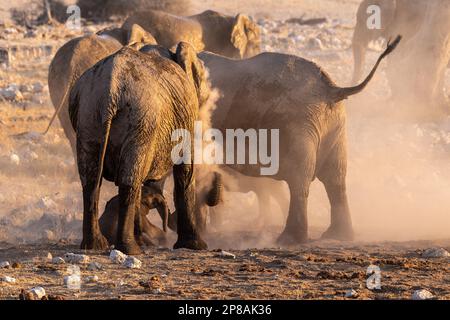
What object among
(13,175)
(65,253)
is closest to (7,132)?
(13,175)

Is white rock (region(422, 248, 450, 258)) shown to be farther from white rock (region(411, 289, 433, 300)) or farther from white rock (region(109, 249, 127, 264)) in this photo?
white rock (region(109, 249, 127, 264))

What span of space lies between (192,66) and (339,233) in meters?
2.39

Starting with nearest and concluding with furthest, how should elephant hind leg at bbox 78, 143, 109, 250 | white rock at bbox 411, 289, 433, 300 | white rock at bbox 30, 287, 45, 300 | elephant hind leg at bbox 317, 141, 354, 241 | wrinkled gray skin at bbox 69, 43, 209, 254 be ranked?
white rock at bbox 30, 287, 45, 300 < white rock at bbox 411, 289, 433, 300 < wrinkled gray skin at bbox 69, 43, 209, 254 < elephant hind leg at bbox 78, 143, 109, 250 < elephant hind leg at bbox 317, 141, 354, 241

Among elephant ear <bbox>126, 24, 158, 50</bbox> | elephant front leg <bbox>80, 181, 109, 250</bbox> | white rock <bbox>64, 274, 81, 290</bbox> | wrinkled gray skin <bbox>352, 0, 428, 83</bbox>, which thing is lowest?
white rock <bbox>64, 274, 81, 290</bbox>

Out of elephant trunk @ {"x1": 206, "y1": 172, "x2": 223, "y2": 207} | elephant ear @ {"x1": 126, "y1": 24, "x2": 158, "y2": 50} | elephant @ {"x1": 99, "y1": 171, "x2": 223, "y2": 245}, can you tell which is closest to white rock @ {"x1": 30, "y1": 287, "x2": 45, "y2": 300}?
elephant @ {"x1": 99, "y1": 171, "x2": 223, "y2": 245}

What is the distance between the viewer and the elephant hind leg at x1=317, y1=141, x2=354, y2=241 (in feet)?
34.5

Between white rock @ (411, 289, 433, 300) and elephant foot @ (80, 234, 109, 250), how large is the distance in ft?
8.29

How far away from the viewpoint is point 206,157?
9.88 metres

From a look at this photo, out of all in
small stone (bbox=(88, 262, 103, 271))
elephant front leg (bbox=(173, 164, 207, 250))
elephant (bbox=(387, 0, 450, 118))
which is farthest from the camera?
elephant (bbox=(387, 0, 450, 118))

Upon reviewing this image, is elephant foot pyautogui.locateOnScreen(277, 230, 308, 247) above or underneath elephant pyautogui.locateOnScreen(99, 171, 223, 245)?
underneath

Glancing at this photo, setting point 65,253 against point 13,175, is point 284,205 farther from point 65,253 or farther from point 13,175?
point 65,253

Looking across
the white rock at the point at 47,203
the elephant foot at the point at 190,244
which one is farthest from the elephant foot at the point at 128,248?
the white rock at the point at 47,203

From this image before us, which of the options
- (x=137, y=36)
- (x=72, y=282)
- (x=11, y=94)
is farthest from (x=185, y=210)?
(x=11, y=94)

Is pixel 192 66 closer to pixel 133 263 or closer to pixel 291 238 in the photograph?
pixel 291 238
